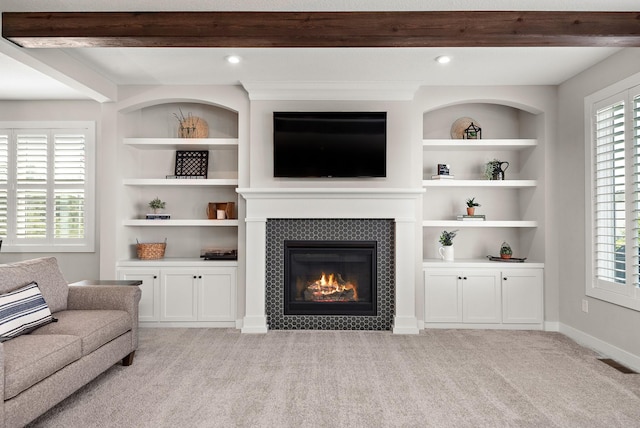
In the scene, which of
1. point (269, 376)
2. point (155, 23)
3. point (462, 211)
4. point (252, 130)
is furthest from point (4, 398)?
point (462, 211)

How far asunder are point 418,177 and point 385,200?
44 centimetres

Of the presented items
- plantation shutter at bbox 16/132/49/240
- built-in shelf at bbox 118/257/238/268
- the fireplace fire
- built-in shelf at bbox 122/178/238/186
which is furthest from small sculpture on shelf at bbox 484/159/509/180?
plantation shutter at bbox 16/132/49/240

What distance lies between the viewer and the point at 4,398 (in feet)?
7.09

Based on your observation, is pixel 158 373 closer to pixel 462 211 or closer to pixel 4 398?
pixel 4 398

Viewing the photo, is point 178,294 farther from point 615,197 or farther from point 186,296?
point 615,197

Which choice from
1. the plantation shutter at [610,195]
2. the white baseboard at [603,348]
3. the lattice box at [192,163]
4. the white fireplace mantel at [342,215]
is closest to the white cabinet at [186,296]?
the white fireplace mantel at [342,215]

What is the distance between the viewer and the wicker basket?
16.0ft

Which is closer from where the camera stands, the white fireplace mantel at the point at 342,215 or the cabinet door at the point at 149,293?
the white fireplace mantel at the point at 342,215

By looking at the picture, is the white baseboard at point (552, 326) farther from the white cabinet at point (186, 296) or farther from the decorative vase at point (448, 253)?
the white cabinet at point (186, 296)

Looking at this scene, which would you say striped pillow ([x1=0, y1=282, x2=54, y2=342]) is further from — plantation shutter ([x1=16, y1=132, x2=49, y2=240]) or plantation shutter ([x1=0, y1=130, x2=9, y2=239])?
plantation shutter ([x1=0, y1=130, x2=9, y2=239])

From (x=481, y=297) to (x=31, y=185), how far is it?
532 centimetres

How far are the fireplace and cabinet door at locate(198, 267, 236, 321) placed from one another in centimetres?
59

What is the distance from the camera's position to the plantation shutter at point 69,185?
17.4 ft

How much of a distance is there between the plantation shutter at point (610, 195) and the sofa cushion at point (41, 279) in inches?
176
